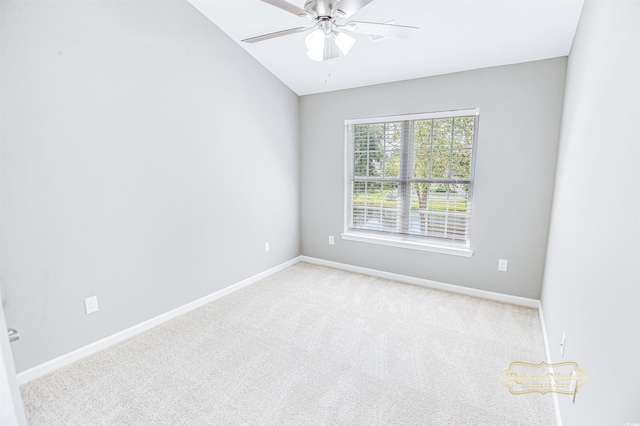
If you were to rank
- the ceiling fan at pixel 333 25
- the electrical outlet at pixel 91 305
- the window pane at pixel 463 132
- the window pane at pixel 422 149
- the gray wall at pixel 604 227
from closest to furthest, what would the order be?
the gray wall at pixel 604 227
the ceiling fan at pixel 333 25
the electrical outlet at pixel 91 305
the window pane at pixel 463 132
the window pane at pixel 422 149

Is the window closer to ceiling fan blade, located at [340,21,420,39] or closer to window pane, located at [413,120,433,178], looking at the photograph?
window pane, located at [413,120,433,178]

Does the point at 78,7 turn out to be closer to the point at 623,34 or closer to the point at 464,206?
the point at 623,34

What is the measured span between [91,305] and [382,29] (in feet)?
8.80

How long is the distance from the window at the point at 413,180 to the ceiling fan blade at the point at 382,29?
1.40 m

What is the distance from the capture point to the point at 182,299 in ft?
8.97

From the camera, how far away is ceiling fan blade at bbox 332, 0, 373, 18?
Result: 158 cm

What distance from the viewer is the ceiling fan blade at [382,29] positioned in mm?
1783

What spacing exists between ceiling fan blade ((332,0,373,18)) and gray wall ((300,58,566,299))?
1.65 metres

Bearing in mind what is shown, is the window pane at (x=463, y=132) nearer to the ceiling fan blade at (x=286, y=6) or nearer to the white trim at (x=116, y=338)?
the ceiling fan blade at (x=286, y=6)

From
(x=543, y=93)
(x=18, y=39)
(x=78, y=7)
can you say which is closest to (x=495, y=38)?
(x=543, y=93)

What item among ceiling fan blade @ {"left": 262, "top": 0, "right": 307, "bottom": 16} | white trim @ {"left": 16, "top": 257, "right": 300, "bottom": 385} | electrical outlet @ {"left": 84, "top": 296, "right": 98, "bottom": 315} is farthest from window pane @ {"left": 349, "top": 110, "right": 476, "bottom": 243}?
electrical outlet @ {"left": 84, "top": 296, "right": 98, "bottom": 315}

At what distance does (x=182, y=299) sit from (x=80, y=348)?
2.57 ft

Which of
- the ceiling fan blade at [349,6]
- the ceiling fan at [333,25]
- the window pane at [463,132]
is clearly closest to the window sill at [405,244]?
the window pane at [463,132]

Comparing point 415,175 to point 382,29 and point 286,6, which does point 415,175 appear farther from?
point 286,6
